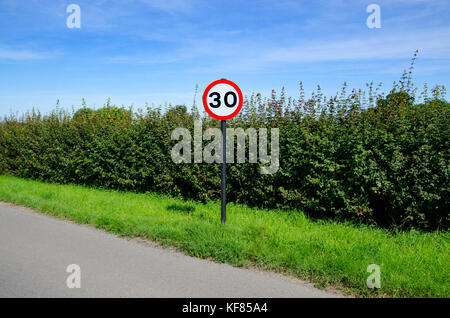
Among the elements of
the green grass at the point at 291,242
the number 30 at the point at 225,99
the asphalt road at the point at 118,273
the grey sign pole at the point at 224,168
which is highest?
the number 30 at the point at 225,99

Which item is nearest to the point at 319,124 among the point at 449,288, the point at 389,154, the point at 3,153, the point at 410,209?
the point at 389,154

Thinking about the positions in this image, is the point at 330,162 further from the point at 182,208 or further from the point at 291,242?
the point at 182,208

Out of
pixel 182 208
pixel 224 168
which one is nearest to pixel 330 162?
pixel 224 168

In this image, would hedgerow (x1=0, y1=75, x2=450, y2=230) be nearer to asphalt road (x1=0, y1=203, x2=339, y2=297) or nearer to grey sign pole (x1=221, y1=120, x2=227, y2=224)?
grey sign pole (x1=221, y1=120, x2=227, y2=224)

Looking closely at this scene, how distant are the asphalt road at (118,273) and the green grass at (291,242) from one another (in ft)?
1.02

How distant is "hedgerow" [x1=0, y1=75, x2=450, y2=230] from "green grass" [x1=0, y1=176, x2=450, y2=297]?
1.60 ft

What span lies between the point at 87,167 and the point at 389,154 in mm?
10279

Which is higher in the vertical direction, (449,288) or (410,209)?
(410,209)

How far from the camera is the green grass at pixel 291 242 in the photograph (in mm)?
4578

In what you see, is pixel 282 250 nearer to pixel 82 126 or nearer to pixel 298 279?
pixel 298 279

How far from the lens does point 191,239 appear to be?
6152 millimetres

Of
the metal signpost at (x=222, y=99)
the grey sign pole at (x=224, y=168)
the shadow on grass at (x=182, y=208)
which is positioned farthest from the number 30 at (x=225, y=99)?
the shadow on grass at (x=182, y=208)

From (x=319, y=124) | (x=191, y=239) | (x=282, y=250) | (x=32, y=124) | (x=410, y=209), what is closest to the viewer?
(x=282, y=250)

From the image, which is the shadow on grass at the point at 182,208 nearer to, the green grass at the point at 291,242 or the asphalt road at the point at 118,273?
the green grass at the point at 291,242
